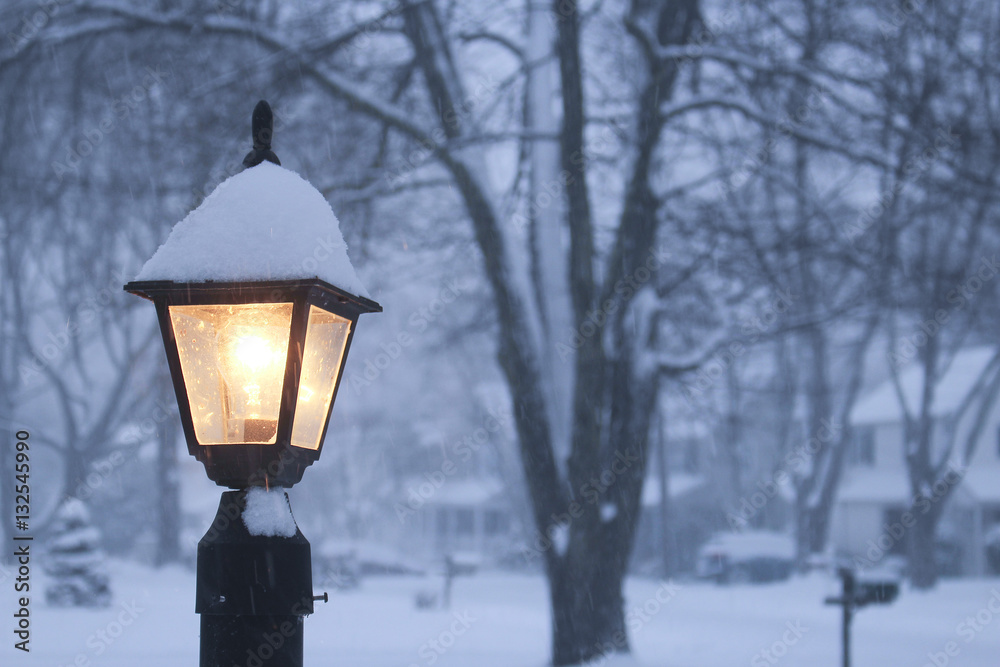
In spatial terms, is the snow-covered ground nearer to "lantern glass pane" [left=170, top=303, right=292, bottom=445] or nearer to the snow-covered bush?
the snow-covered bush

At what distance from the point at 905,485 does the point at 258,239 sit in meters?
37.4

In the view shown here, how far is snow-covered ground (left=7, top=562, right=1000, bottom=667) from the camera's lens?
1090 centimetres

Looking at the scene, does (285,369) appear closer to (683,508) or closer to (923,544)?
(923,544)

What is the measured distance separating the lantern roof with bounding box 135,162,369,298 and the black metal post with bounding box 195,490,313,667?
718 mm

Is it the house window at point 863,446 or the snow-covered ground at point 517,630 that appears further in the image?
the house window at point 863,446

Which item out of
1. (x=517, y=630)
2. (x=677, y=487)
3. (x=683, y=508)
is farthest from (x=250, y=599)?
(x=677, y=487)

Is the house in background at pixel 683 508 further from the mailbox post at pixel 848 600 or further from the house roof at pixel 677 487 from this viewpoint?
the mailbox post at pixel 848 600

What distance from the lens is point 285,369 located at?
9.43ft

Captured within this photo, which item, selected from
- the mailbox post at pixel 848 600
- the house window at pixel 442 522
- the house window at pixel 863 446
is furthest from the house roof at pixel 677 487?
the mailbox post at pixel 848 600

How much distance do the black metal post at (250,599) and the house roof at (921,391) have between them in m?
34.3

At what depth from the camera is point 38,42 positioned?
8.06 metres

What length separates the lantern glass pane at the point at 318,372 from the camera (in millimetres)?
2955

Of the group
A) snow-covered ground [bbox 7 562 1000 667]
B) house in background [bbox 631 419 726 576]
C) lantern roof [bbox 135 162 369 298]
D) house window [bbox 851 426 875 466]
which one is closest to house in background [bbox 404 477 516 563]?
house in background [bbox 631 419 726 576]

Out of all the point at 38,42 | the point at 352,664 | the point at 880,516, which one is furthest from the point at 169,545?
the point at 880,516
